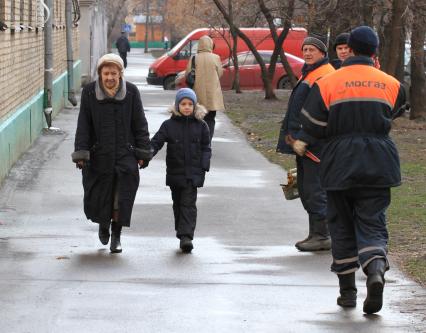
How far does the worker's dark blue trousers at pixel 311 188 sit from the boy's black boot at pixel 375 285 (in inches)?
89.9

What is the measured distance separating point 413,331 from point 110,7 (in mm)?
70846

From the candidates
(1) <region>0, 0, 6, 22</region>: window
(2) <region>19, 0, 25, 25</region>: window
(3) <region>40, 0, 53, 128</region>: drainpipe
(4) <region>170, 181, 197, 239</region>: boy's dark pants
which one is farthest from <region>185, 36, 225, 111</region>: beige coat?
(4) <region>170, 181, 197, 239</region>: boy's dark pants

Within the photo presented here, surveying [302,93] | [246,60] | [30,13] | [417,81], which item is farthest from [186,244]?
[246,60]

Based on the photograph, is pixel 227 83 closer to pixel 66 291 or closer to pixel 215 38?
pixel 215 38

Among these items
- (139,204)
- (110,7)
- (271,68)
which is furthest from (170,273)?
(110,7)

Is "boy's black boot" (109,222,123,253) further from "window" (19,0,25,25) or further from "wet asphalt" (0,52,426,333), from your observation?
"window" (19,0,25,25)

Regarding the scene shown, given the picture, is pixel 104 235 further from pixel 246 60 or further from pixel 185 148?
pixel 246 60

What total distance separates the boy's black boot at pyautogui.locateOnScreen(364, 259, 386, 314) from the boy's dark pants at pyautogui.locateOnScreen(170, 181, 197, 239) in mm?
2549

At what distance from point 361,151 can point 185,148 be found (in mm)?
2554

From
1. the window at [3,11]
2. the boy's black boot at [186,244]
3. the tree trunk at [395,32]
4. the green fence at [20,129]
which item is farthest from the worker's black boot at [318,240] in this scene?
the tree trunk at [395,32]

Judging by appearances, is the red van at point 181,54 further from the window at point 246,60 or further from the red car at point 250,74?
the red car at point 250,74

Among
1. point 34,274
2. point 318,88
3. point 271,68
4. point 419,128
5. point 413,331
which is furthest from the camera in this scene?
point 271,68

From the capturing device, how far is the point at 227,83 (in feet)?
122

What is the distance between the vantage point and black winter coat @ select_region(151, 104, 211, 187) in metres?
9.27
